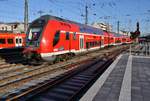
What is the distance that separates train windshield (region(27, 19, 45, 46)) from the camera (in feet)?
61.1

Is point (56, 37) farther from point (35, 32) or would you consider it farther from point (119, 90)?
point (119, 90)

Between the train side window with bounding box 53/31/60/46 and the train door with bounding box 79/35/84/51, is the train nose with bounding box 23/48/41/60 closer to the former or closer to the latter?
the train side window with bounding box 53/31/60/46

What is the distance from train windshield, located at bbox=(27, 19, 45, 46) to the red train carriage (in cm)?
1207

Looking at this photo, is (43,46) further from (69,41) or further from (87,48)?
(87,48)

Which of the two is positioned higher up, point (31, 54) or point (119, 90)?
point (31, 54)

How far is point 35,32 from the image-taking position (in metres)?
19.0

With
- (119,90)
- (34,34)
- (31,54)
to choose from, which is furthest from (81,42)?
(119,90)

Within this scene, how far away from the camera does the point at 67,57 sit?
76.6 ft

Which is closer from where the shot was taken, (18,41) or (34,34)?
(34,34)

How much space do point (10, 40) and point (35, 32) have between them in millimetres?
14401

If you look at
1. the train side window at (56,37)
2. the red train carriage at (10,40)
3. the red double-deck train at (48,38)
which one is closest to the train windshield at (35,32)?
the red double-deck train at (48,38)

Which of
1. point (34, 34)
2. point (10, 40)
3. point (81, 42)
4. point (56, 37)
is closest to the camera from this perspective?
point (34, 34)

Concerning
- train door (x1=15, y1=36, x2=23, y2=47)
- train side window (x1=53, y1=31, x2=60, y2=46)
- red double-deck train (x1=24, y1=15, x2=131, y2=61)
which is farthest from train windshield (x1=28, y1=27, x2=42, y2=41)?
train door (x1=15, y1=36, x2=23, y2=47)

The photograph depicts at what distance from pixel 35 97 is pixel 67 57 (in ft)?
42.9
